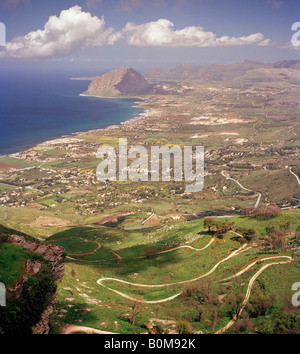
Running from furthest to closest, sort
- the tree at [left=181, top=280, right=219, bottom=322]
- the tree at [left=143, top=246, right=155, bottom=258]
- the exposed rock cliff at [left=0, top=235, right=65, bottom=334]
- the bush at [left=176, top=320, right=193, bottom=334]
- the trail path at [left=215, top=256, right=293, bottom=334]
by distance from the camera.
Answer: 1. the tree at [left=143, top=246, right=155, bottom=258]
2. the tree at [left=181, top=280, right=219, bottom=322]
3. the trail path at [left=215, top=256, right=293, bottom=334]
4. the bush at [left=176, top=320, right=193, bottom=334]
5. the exposed rock cliff at [left=0, top=235, right=65, bottom=334]

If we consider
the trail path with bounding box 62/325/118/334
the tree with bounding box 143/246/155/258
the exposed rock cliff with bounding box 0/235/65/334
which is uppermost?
the exposed rock cliff with bounding box 0/235/65/334

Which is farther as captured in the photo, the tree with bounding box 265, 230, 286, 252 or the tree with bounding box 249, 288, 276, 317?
the tree with bounding box 265, 230, 286, 252

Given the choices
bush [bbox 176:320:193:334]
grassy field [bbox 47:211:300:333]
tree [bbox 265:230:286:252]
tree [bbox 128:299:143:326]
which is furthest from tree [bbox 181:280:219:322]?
tree [bbox 265:230:286:252]

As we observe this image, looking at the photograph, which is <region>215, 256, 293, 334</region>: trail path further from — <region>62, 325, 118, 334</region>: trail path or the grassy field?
<region>62, 325, 118, 334</region>: trail path

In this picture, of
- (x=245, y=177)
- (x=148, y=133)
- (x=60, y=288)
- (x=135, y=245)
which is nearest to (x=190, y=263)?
(x=135, y=245)

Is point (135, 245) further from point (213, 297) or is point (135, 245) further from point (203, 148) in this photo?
point (203, 148)

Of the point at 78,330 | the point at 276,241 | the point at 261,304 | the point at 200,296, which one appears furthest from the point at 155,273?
the point at 78,330

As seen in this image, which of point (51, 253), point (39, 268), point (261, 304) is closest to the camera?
point (39, 268)

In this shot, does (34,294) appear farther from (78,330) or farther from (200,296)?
(200,296)
